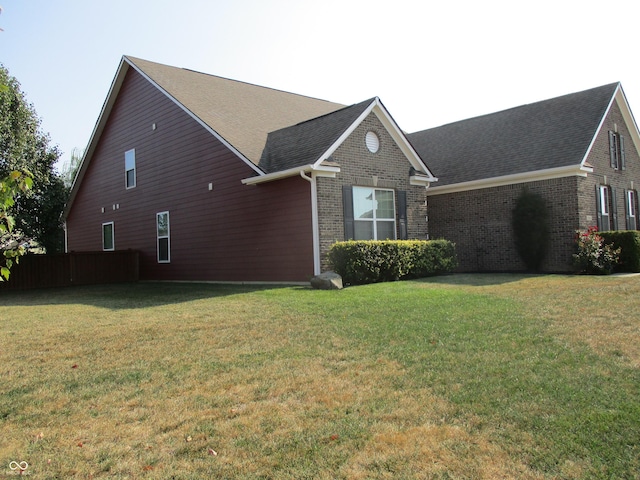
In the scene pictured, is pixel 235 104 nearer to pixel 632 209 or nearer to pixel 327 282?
pixel 327 282

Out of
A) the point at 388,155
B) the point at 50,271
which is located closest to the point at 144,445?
the point at 388,155

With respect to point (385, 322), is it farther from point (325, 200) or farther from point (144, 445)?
point (325, 200)

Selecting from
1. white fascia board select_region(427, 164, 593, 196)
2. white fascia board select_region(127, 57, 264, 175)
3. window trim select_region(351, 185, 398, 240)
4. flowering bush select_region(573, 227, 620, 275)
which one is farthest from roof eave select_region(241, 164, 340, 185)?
flowering bush select_region(573, 227, 620, 275)

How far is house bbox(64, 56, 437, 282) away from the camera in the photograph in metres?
13.5

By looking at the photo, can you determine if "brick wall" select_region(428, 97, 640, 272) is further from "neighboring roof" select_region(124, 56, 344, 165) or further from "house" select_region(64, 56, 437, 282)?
"neighboring roof" select_region(124, 56, 344, 165)

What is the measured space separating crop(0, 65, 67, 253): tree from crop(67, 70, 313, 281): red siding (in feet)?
3.58

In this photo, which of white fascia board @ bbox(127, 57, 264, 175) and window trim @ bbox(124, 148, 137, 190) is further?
window trim @ bbox(124, 148, 137, 190)

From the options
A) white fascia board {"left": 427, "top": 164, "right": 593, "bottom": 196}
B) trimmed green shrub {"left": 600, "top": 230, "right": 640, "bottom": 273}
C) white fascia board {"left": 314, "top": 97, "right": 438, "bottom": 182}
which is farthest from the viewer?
white fascia board {"left": 427, "top": 164, "right": 593, "bottom": 196}

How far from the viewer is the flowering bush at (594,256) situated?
13.8 meters

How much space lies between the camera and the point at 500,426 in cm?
367

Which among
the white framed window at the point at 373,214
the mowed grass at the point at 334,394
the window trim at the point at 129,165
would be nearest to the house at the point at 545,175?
the white framed window at the point at 373,214

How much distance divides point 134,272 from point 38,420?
16.2 metres

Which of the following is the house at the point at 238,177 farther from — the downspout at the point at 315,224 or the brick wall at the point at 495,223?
the brick wall at the point at 495,223

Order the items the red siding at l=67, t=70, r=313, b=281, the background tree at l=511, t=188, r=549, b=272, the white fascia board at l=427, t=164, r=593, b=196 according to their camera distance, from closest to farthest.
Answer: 1. the red siding at l=67, t=70, r=313, b=281
2. the white fascia board at l=427, t=164, r=593, b=196
3. the background tree at l=511, t=188, r=549, b=272
